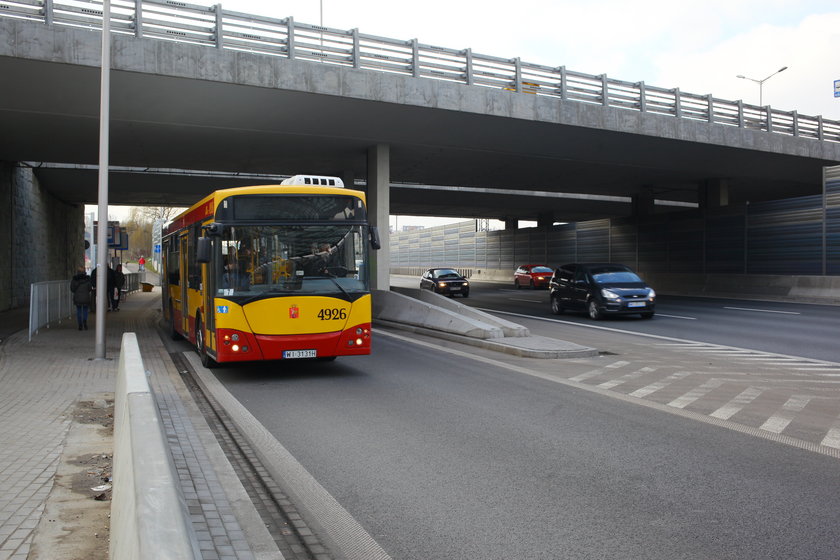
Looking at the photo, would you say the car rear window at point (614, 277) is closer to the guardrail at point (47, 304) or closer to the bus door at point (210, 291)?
the bus door at point (210, 291)

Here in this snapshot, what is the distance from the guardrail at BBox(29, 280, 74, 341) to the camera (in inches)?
692

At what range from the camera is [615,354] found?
14164 millimetres

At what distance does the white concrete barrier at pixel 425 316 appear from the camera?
54.3ft

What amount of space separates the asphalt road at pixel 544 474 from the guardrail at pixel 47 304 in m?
9.72

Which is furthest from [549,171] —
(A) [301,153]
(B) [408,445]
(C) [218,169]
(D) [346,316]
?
(B) [408,445]

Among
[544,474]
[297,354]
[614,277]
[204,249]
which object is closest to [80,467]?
[544,474]

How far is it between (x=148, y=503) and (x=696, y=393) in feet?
27.2

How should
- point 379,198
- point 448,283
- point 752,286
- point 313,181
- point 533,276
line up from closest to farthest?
point 313,181 < point 379,198 < point 752,286 < point 448,283 < point 533,276

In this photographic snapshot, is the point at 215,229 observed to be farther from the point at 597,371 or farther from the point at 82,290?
the point at 82,290

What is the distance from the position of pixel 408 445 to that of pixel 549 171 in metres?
27.1

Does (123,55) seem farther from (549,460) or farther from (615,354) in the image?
(549,460)

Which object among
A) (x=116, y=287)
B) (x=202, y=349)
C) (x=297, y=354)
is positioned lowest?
(x=202, y=349)

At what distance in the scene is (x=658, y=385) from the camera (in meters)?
10.5

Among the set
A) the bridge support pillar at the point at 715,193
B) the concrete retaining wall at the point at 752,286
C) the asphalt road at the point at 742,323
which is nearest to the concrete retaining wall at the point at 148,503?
the asphalt road at the point at 742,323
